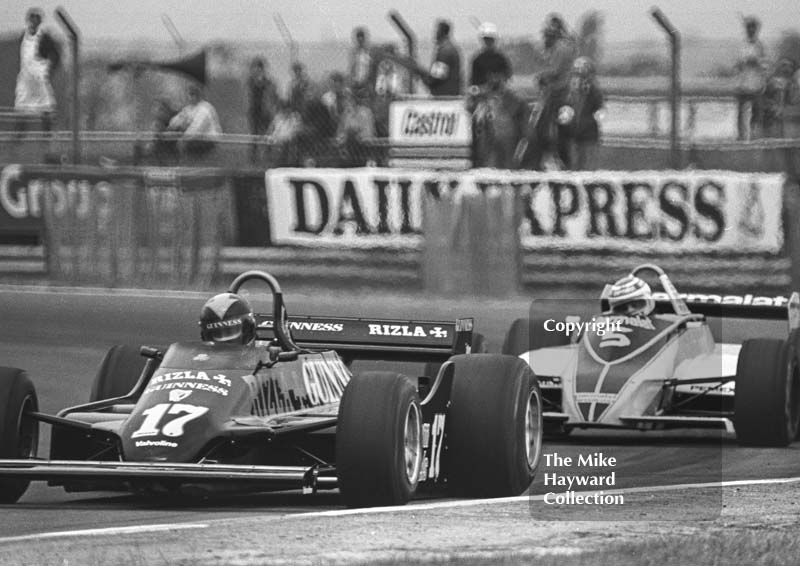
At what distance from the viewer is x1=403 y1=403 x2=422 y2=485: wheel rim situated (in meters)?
7.47

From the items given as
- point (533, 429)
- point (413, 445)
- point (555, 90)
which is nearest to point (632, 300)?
point (533, 429)

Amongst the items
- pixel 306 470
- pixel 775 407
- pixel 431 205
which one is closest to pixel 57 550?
pixel 306 470

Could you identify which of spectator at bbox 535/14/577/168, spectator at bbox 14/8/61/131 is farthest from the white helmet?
spectator at bbox 14/8/61/131

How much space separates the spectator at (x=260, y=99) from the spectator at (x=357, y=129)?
82 cm

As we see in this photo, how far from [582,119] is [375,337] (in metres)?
7.39

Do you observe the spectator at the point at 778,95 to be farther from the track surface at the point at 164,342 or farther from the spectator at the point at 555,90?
the track surface at the point at 164,342

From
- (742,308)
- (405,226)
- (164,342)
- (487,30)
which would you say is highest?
(487,30)

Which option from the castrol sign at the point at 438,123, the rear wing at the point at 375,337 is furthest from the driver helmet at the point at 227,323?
the castrol sign at the point at 438,123

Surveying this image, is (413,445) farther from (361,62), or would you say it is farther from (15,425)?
(361,62)

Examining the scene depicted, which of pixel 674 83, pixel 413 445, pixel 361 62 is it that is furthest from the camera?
pixel 361 62

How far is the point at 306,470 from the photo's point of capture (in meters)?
7.14

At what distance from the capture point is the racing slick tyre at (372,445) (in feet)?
23.3

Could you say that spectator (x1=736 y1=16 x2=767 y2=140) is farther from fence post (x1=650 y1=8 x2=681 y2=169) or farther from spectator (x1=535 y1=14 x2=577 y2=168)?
spectator (x1=535 y1=14 x2=577 y2=168)

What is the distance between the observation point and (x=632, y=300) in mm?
11461
